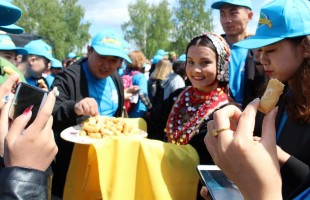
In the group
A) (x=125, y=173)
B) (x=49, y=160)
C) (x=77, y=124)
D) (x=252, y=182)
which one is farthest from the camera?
(x=77, y=124)

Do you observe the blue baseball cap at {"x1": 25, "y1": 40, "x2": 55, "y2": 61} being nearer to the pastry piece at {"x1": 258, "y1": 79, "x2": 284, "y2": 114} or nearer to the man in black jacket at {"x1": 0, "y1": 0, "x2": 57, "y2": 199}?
the man in black jacket at {"x1": 0, "y1": 0, "x2": 57, "y2": 199}

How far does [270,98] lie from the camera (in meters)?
1.10

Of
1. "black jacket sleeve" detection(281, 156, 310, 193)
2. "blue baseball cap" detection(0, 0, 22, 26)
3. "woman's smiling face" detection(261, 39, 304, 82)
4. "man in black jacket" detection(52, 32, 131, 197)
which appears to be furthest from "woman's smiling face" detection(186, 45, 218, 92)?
"blue baseball cap" detection(0, 0, 22, 26)

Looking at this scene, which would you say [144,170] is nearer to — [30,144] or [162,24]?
[30,144]

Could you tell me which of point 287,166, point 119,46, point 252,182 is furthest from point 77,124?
point 252,182

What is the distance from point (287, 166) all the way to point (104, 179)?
87cm

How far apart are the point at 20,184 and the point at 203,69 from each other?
1571mm

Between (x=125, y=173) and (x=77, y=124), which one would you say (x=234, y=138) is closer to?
(x=125, y=173)

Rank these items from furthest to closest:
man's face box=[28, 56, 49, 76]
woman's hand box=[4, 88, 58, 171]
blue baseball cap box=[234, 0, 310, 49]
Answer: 1. man's face box=[28, 56, 49, 76]
2. blue baseball cap box=[234, 0, 310, 49]
3. woman's hand box=[4, 88, 58, 171]

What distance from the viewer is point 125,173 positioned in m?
1.65

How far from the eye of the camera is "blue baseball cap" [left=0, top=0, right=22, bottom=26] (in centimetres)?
136

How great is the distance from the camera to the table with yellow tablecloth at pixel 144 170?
5.26 feet

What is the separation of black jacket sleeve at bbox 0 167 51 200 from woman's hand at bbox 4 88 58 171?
2 centimetres

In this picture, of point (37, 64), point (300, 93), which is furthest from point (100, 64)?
point (37, 64)
